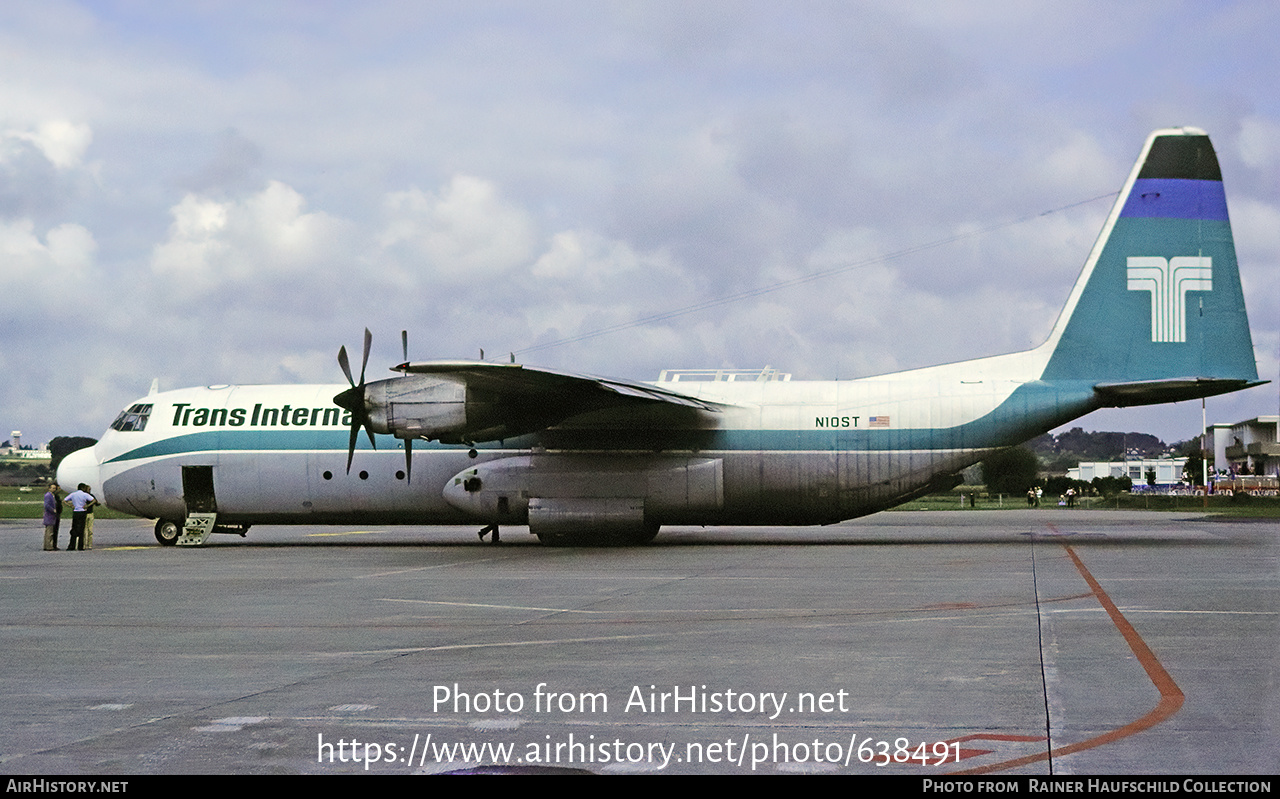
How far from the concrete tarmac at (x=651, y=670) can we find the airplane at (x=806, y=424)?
6331mm

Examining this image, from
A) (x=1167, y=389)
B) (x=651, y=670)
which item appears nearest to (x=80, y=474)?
(x=651, y=670)

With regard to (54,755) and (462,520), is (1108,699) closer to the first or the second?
(54,755)

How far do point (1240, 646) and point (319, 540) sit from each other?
26749 mm

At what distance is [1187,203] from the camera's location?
83.3 feet

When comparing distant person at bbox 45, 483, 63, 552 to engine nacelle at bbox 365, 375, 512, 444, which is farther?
distant person at bbox 45, 483, 63, 552

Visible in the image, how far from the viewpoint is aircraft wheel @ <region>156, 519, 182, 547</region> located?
1141 inches

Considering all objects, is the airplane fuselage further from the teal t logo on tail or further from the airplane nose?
the airplane nose

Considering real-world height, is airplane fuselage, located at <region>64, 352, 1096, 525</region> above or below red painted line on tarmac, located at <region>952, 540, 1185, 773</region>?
above

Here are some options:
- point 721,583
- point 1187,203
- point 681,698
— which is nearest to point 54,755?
point 681,698

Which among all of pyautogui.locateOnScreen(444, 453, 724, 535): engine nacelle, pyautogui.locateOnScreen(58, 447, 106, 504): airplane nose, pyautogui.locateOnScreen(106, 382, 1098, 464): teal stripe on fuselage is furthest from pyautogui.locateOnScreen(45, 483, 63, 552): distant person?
pyautogui.locateOnScreen(444, 453, 724, 535): engine nacelle

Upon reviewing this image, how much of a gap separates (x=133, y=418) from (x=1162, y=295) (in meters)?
25.5

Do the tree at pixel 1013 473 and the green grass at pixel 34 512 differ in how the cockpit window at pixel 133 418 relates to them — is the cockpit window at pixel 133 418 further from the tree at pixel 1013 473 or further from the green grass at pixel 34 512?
the tree at pixel 1013 473

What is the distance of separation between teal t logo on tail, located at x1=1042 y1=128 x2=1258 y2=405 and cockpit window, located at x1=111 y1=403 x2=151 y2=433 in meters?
22.3

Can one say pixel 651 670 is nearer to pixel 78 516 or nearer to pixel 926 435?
pixel 926 435
